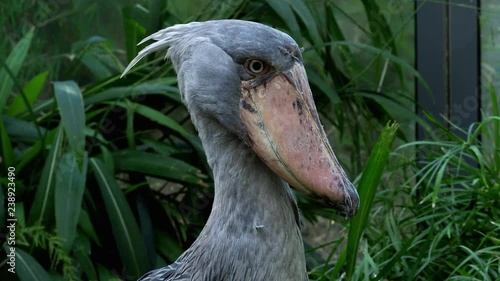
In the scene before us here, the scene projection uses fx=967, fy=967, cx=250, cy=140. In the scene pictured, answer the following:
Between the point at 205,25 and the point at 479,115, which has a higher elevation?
the point at 205,25

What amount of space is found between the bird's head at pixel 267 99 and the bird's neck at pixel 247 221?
6cm

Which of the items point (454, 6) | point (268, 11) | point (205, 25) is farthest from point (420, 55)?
point (205, 25)

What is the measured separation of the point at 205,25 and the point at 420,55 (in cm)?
222

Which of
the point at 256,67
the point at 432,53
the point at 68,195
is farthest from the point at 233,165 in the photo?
the point at 432,53

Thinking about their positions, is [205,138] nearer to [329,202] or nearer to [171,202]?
[329,202]

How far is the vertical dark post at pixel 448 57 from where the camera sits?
156 inches

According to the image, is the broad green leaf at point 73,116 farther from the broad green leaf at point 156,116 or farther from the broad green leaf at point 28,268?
the broad green leaf at point 28,268

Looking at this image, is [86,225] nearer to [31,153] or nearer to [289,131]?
[31,153]

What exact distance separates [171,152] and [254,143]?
163cm

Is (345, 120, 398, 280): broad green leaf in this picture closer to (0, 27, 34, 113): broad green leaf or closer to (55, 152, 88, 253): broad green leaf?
(55, 152, 88, 253): broad green leaf

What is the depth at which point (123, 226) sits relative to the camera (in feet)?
10.6

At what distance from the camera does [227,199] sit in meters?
1.96

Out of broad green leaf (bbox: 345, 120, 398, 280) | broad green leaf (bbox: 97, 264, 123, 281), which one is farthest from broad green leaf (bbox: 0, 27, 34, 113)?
broad green leaf (bbox: 345, 120, 398, 280)

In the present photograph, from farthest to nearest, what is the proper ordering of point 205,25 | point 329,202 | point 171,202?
point 171,202 < point 205,25 < point 329,202
